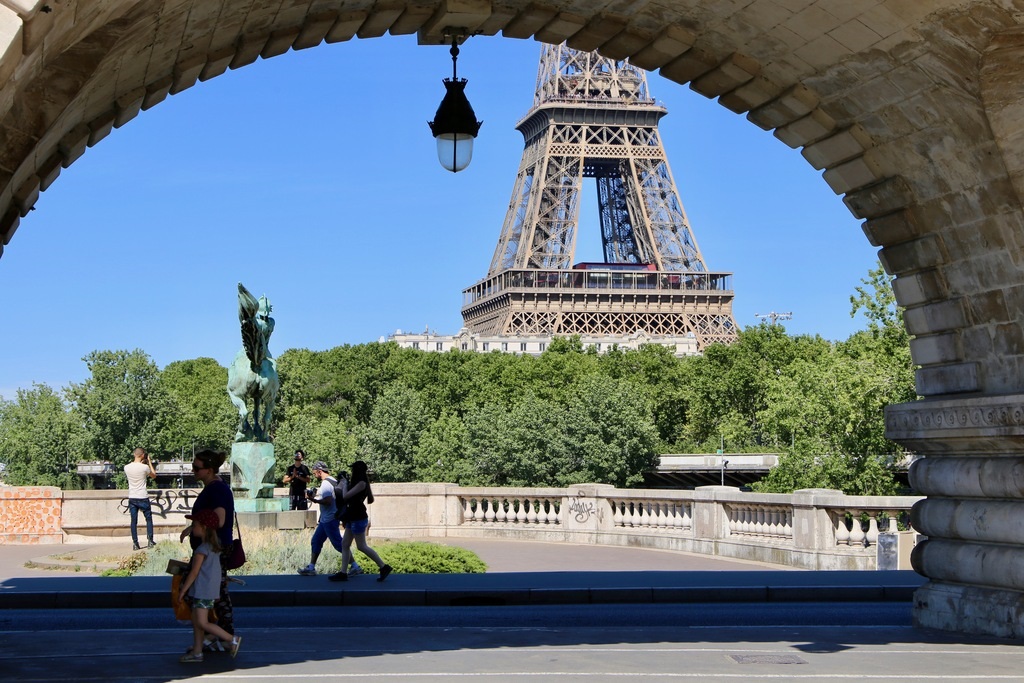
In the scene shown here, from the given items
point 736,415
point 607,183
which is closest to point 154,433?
point 736,415

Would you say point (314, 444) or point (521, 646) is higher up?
point (314, 444)

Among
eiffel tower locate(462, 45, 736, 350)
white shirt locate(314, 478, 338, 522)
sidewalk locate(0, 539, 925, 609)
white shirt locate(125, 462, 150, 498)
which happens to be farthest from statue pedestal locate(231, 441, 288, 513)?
eiffel tower locate(462, 45, 736, 350)

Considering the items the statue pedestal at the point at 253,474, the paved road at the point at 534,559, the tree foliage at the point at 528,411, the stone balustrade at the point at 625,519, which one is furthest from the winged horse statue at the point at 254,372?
the tree foliage at the point at 528,411

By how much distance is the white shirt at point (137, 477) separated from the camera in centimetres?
2180

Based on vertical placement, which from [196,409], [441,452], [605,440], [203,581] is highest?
[196,409]

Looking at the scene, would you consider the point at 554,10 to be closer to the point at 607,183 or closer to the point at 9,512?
the point at 9,512

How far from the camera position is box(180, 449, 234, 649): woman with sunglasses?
10.6 meters

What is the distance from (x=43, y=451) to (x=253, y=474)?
188ft

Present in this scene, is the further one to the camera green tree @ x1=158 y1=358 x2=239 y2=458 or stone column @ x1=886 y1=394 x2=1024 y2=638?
green tree @ x1=158 y1=358 x2=239 y2=458

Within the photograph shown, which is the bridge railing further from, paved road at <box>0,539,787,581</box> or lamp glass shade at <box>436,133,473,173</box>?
Result: lamp glass shade at <box>436,133,473,173</box>

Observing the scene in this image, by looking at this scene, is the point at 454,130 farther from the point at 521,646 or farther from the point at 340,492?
the point at 340,492

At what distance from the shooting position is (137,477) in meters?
22.1

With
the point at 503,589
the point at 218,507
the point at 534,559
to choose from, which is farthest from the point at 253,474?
the point at 218,507

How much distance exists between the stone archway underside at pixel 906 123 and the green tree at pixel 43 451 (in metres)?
66.0
